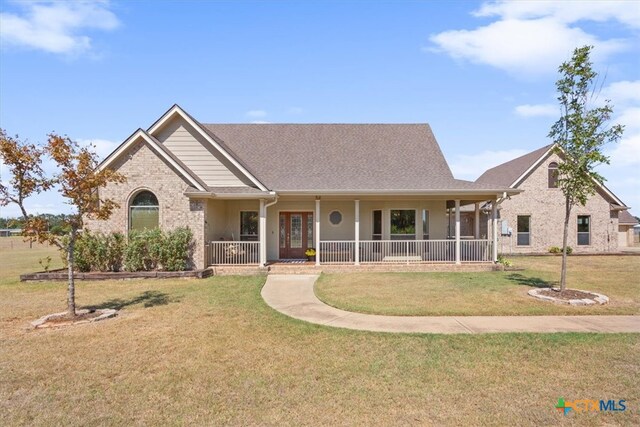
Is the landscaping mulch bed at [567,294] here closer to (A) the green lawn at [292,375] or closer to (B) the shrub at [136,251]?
(A) the green lawn at [292,375]

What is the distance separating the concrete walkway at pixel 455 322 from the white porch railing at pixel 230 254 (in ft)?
21.3

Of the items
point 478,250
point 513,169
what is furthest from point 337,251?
point 513,169

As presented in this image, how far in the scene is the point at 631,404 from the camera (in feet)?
13.5

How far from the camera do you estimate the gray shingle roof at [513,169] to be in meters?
22.7

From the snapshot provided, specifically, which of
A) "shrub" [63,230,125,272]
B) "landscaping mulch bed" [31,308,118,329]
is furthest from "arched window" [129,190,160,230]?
"landscaping mulch bed" [31,308,118,329]

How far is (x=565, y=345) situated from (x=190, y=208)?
11996 mm

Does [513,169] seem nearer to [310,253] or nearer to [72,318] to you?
[310,253]

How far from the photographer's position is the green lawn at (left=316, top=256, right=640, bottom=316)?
830 centimetres

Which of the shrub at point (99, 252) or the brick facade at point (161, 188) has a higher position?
the brick facade at point (161, 188)

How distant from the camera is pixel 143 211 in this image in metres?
13.8

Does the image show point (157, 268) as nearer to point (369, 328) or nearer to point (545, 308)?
point (369, 328)

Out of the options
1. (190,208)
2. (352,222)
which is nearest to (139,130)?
(190,208)

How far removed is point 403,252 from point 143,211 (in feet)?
35.9

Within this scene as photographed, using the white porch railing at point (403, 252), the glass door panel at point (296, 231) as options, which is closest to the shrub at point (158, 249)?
the glass door panel at point (296, 231)
